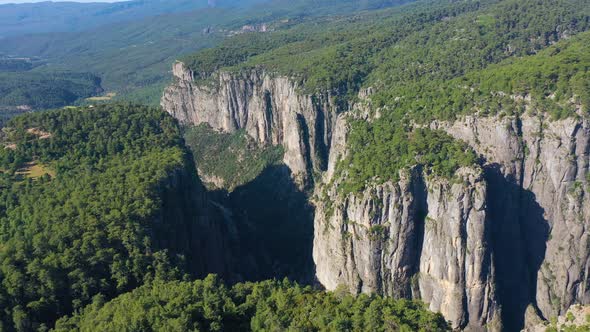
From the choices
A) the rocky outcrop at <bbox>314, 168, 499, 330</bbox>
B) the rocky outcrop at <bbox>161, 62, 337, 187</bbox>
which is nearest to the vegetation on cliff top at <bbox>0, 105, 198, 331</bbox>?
the rocky outcrop at <bbox>314, 168, 499, 330</bbox>

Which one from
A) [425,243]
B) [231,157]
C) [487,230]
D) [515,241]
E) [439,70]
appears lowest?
[231,157]

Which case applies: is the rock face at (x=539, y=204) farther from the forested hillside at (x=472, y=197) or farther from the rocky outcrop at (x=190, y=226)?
the rocky outcrop at (x=190, y=226)

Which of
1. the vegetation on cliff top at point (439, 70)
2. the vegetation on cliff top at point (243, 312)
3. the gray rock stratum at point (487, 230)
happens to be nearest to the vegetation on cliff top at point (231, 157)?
the vegetation on cliff top at point (439, 70)

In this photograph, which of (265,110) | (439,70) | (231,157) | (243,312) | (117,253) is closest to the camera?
(243,312)

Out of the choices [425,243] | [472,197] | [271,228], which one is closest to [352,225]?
[425,243]

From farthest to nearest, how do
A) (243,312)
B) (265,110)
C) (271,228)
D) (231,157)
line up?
(231,157) → (265,110) → (271,228) → (243,312)

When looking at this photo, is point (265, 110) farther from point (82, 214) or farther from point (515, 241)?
point (515, 241)

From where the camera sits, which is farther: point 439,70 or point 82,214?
point 439,70

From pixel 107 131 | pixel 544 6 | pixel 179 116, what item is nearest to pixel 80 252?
pixel 107 131
